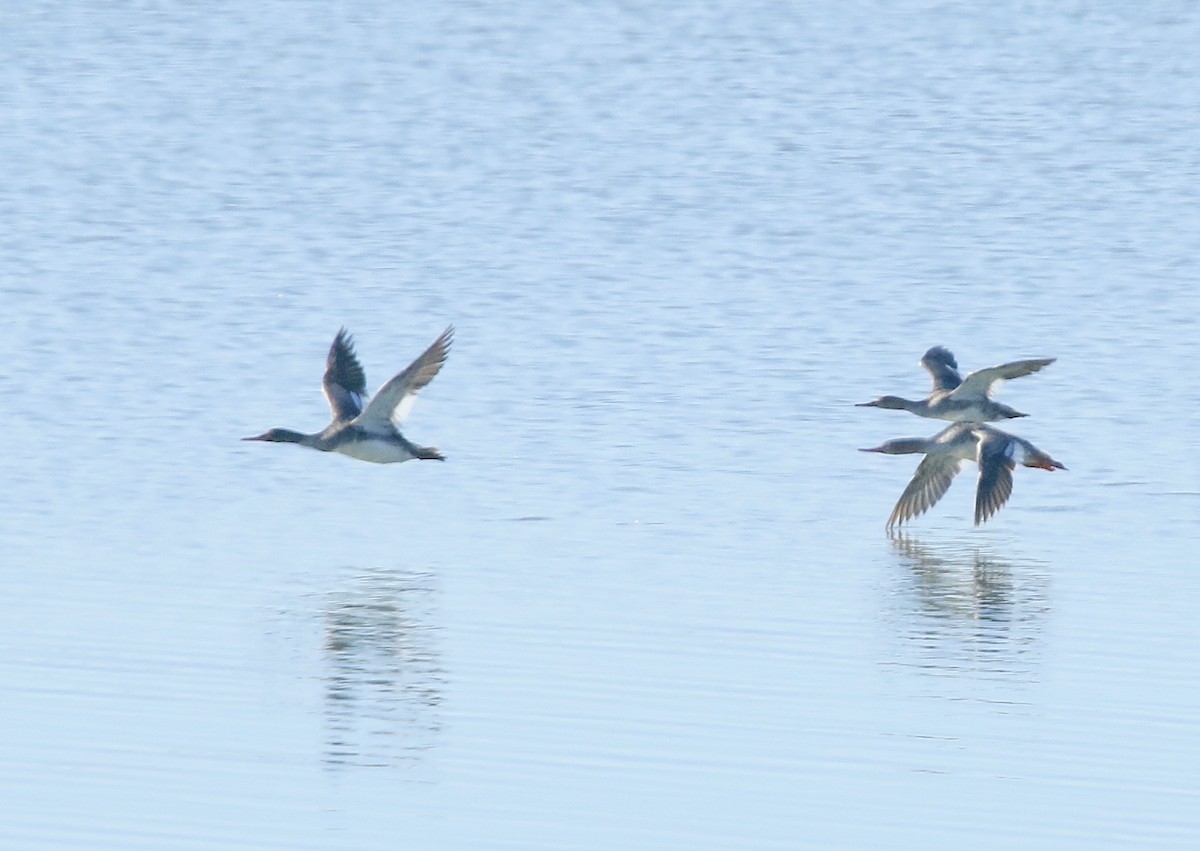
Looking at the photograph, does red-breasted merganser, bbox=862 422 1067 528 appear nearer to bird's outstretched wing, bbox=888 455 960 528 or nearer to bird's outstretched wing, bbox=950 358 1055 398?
bird's outstretched wing, bbox=888 455 960 528

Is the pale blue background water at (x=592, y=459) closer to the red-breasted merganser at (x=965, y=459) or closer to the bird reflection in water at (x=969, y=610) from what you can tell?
the bird reflection in water at (x=969, y=610)

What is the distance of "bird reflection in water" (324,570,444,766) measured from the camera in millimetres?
9516

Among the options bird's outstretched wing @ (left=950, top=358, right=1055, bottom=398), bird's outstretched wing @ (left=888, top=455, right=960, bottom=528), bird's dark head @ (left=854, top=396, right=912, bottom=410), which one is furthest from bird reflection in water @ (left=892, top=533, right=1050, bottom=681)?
bird's dark head @ (left=854, top=396, right=912, bottom=410)

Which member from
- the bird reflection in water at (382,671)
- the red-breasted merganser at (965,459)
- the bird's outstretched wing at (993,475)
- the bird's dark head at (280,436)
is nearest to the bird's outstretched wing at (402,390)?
the bird's dark head at (280,436)

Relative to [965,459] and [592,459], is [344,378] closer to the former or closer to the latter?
[592,459]

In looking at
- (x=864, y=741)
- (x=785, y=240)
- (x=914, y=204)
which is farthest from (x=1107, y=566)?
(x=914, y=204)

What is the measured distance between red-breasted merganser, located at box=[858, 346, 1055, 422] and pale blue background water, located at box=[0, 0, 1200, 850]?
0.40 metres

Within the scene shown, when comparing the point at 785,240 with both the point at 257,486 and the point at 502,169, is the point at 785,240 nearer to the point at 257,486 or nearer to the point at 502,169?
the point at 502,169

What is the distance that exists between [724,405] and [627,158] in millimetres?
11006

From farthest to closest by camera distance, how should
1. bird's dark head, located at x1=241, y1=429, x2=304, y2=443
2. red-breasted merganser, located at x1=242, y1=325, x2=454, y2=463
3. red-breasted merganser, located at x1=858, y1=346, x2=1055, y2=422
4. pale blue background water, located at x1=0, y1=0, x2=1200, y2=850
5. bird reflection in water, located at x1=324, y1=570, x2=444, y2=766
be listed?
red-breasted merganser, located at x1=858, y1=346, x2=1055, y2=422 < bird's dark head, located at x1=241, y1=429, x2=304, y2=443 < red-breasted merganser, located at x1=242, y1=325, x2=454, y2=463 < bird reflection in water, located at x1=324, y1=570, x2=444, y2=766 < pale blue background water, located at x1=0, y1=0, x2=1200, y2=850

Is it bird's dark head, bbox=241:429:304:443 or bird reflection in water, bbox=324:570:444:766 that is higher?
bird's dark head, bbox=241:429:304:443

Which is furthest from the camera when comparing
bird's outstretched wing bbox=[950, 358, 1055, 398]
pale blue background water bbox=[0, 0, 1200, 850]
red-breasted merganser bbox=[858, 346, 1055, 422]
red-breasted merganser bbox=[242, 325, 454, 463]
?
red-breasted merganser bbox=[858, 346, 1055, 422]

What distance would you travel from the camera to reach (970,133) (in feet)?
95.0

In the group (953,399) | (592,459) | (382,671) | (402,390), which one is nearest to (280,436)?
(402,390)
